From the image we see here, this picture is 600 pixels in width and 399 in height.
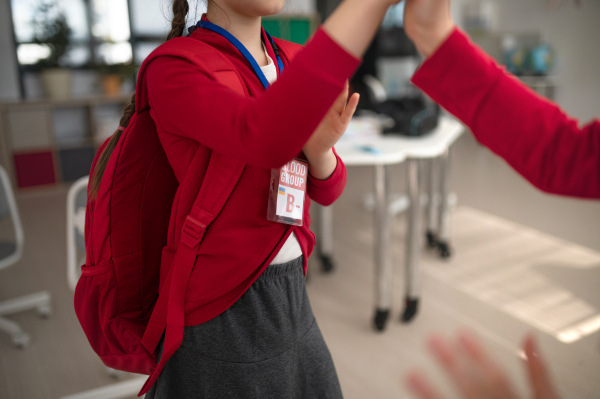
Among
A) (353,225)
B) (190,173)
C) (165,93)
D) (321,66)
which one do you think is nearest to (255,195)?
(190,173)

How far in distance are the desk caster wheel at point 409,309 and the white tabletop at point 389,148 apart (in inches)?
27.2

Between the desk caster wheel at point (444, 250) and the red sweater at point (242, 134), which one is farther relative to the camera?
the desk caster wheel at point (444, 250)

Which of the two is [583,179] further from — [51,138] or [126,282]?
[51,138]

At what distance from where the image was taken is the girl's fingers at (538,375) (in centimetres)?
38

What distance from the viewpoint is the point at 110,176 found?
791 millimetres

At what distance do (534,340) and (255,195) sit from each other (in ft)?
1.59

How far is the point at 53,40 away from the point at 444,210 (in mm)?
4256

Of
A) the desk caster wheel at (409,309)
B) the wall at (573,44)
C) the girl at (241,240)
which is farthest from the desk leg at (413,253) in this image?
the wall at (573,44)

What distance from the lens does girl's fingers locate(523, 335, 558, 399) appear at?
1.24 ft

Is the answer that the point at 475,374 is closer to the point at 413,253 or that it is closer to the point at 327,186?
the point at 327,186

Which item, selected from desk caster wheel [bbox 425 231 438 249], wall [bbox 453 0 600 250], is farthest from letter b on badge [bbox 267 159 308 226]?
wall [bbox 453 0 600 250]

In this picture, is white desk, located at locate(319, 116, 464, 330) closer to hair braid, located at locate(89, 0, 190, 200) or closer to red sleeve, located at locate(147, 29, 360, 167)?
hair braid, located at locate(89, 0, 190, 200)

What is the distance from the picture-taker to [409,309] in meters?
2.37

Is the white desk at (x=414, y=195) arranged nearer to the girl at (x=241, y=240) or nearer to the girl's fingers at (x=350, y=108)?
the girl at (x=241, y=240)
